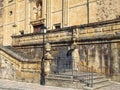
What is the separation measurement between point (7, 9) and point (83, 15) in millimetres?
15072

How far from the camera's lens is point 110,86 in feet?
45.5

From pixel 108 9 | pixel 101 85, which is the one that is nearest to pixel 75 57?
pixel 101 85

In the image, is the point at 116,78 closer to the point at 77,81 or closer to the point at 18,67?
the point at 77,81

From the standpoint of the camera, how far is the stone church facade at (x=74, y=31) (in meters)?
15.4

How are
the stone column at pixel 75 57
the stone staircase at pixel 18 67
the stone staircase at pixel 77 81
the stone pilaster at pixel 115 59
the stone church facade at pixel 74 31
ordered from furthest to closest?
1. the stone column at pixel 75 57
2. the stone staircase at pixel 18 67
3. the stone church facade at pixel 74 31
4. the stone pilaster at pixel 115 59
5. the stone staircase at pixel 77 81

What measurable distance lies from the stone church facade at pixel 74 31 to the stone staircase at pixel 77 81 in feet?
3.17

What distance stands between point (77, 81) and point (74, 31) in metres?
5.27

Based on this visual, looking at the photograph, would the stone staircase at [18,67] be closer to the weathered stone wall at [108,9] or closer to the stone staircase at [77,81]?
the stone staircase at [77,81]

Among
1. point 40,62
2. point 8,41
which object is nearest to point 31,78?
point 40,62

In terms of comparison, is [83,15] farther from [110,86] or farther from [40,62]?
[110,86]

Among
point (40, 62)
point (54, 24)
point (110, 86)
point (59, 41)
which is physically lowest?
point (110, 86)

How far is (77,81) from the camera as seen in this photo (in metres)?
13.7

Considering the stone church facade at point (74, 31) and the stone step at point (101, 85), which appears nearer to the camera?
the stone step at point (101, 85)

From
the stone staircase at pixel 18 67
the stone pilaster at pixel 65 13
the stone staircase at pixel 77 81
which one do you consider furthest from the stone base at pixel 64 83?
the stone pilaster at pixel 65 13
